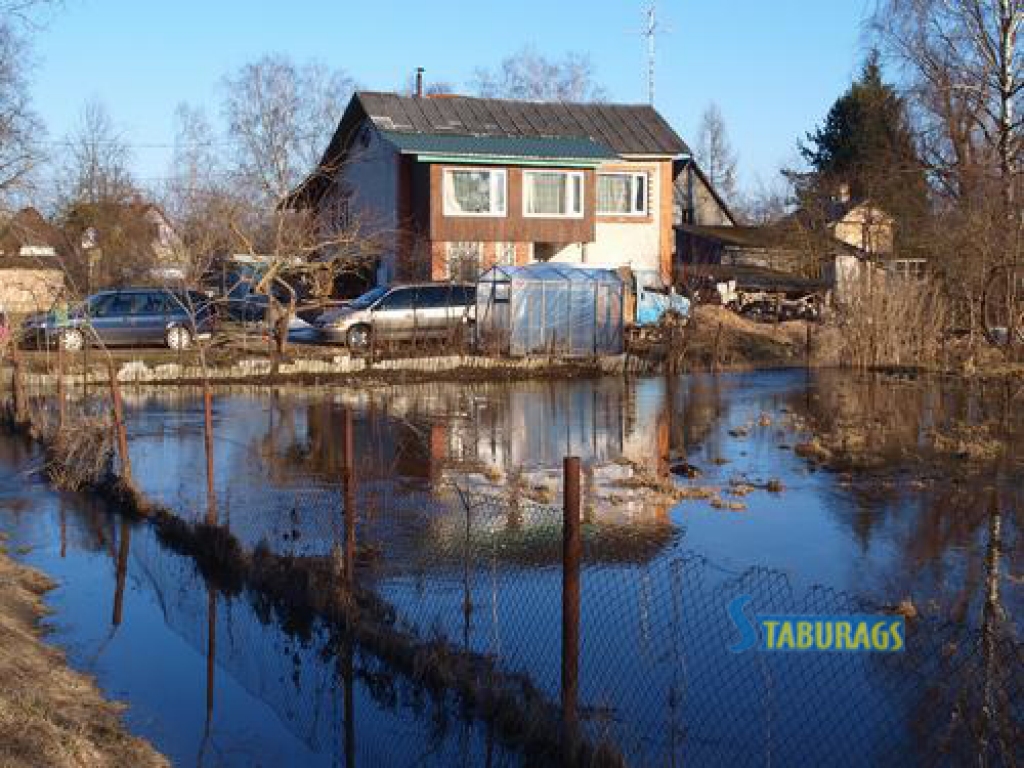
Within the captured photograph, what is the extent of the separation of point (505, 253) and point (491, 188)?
83.7 inches

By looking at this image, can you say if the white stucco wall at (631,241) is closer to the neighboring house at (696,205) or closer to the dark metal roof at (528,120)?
the dark metal roof at (528,120)

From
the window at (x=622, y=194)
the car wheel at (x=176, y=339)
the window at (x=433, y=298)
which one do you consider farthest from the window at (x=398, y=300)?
the window at (x=622, y=194)

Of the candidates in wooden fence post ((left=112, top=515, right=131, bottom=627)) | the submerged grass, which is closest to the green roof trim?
the submerged grass

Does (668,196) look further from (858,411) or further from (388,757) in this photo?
(388,757)

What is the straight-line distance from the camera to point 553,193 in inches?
1580

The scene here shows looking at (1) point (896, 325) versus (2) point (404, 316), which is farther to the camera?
(2) point (404, 316)

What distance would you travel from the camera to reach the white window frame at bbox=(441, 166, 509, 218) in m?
38.5

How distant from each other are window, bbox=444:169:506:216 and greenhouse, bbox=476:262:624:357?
8.45 meters

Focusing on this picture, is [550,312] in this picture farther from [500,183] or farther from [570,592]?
[570,592]

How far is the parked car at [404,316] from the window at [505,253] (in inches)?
360

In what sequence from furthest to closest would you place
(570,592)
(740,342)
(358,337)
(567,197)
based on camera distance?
1. (567,197)
2. (740,342)
3. (358,337)
4. (570,592)

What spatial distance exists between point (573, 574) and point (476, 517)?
624cm

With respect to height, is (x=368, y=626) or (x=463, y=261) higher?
(x=463, y=261)

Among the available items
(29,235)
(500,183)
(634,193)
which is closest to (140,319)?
(29,235)
